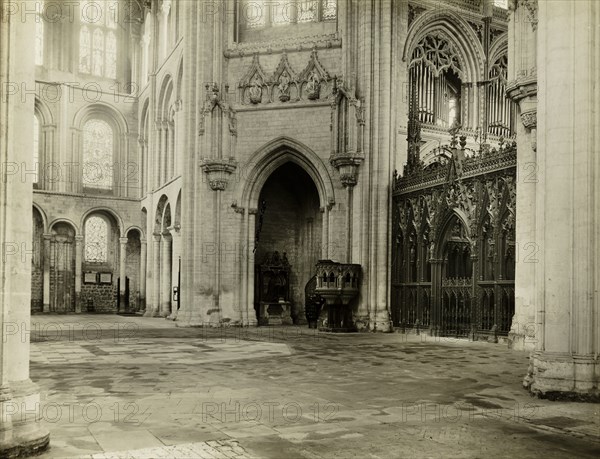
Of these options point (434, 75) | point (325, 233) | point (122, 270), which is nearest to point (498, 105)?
point (434, 75)

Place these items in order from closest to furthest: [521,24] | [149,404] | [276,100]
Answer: [149,404]
[521,24]
[276,100]

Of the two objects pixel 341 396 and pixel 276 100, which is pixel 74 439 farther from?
pixel 276 100

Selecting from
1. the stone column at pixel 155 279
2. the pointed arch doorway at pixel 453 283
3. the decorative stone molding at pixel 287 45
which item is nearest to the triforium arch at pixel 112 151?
the stone column at pixel 155 279

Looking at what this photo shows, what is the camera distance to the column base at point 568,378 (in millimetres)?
7840

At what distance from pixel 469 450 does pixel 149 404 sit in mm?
3432

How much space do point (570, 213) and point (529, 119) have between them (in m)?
5.57

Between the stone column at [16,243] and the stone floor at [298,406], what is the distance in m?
0.35

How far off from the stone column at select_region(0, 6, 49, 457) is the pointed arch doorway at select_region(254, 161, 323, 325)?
17084 millimetres

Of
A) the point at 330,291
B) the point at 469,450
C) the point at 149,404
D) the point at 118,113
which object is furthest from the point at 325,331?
the point at 118,113

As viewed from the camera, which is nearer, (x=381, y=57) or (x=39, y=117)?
(x=381, y=57)

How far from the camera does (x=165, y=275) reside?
27516 millimetres

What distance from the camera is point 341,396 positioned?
7.92 m

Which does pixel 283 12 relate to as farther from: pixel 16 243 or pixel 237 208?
pixel 16 243

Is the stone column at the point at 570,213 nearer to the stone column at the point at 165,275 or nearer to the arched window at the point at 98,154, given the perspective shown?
the stone column at the point at 165,275
